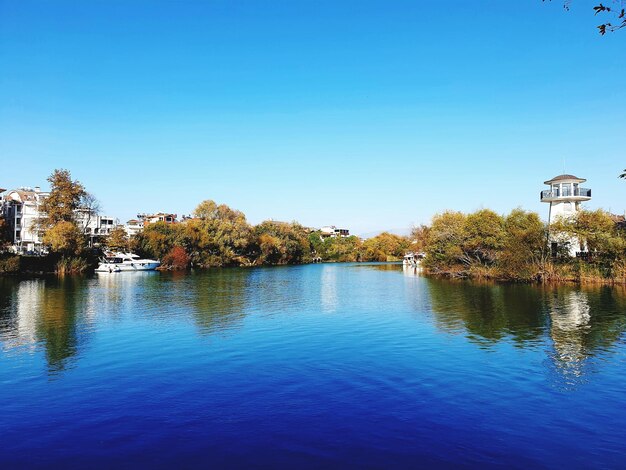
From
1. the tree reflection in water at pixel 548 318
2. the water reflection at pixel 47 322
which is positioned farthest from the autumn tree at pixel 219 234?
the tree reflection in water at pixel 548 318

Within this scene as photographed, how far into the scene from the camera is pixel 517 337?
21.0m

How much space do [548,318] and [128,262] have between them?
215 ft

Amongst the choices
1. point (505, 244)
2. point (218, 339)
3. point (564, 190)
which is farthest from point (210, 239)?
point (218, 339)

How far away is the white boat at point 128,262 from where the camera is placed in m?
73.2

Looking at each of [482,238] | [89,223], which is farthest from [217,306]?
[89,223]

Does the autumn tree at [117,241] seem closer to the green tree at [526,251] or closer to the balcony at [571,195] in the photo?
the green tree at [526,251]

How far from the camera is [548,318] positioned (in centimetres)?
2614

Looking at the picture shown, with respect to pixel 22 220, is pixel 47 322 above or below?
below

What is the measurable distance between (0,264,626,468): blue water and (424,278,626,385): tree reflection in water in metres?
0.17

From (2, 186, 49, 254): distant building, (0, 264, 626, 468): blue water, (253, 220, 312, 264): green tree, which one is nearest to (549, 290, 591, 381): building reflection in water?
(0, 264, 626, 468): blue water

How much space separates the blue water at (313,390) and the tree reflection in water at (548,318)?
0.17 meters

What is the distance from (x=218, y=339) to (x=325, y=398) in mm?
9369

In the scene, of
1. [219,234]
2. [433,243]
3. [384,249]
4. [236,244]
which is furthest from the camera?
[384,249]

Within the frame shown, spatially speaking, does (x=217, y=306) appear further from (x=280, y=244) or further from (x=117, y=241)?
(x=280, y=244)
